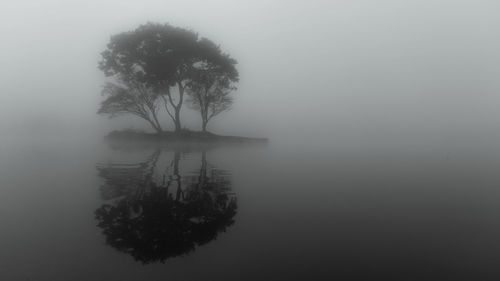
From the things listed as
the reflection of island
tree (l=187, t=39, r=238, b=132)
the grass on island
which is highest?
tree (l=187, t=39, r=238, b=132)

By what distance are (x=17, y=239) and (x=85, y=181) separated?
4583 mm

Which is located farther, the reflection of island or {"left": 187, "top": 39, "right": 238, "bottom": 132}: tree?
{"left": 187, "top": 39, "right": 238, "bottom": 132}: tree

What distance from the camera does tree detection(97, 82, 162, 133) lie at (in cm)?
3512

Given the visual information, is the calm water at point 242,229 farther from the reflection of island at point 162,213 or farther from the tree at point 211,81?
the tree at point 211,81

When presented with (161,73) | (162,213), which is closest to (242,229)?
(162,213)

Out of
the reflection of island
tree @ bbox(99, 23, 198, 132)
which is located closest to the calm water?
the reflection of island

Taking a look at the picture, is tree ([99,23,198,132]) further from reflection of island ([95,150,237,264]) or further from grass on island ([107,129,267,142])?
reflection of island ([95,150,237,264])

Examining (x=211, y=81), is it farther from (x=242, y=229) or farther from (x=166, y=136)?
(x=242, y=229)

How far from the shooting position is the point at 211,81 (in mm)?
37281

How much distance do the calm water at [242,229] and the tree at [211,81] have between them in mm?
28044

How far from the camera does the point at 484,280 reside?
12.9 ft

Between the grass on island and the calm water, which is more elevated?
the grass on island

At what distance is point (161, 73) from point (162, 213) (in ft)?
97.4

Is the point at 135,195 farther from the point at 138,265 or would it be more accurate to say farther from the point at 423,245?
the point at 423,245
